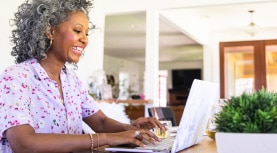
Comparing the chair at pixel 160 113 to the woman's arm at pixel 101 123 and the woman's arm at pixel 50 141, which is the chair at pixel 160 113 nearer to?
the woman's arm at pixel 101 123

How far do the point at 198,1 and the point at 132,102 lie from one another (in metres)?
1.60

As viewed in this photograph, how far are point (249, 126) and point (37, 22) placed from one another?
3.09 ft

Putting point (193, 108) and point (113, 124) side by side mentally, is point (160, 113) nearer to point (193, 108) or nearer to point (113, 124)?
point (113, 124)

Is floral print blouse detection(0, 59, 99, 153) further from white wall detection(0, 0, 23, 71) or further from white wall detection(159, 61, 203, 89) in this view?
white wall detection(159, 61, 203, 89)

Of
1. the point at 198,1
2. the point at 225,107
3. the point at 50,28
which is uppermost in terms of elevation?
the point at 198,1

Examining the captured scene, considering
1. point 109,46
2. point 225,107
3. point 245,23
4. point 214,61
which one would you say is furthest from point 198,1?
point 109,46

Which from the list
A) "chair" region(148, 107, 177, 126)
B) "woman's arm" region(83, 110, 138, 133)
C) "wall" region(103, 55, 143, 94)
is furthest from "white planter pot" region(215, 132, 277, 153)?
"wall" region(103, 55, 143, 94)

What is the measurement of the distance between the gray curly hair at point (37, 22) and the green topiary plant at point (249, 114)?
844 mm

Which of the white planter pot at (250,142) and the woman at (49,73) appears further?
the woman at (49,73)

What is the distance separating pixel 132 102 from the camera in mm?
4312

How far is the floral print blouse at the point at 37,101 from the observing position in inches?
37.8

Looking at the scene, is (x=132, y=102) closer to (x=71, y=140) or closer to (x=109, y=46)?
(x=71, y=140)

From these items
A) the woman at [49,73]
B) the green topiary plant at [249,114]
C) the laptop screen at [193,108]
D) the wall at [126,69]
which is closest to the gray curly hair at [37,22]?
the woman at [49,73]

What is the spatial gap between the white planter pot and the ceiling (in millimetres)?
3956
